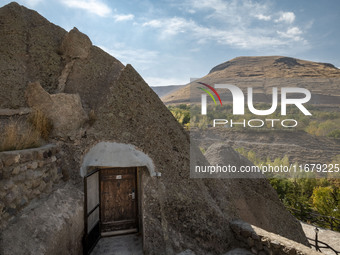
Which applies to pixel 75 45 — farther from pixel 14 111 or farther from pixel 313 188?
pixel 313 188

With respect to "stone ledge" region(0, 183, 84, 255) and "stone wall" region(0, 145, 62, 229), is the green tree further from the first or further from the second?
"stone wall" region(0, 145, 62, 229)

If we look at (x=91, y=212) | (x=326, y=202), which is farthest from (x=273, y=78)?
(x=91, y=212)

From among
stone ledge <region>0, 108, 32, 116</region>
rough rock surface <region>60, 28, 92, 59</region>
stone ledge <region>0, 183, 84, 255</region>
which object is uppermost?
rough rock surface <region>60, 28, 92, 59</region>

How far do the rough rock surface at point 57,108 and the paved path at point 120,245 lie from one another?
2.88 metres

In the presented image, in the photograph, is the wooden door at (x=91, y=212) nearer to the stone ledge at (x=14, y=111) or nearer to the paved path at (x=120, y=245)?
the paved path at (x=120, y=245)

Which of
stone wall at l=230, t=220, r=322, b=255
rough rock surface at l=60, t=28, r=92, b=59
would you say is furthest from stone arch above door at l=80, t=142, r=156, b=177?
rough rock surface at l=60, t=28, r=92, b=59

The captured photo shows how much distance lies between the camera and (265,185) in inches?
326

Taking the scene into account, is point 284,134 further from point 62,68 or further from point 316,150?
point 62,68

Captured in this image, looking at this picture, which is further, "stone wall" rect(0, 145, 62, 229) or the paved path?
the paved path

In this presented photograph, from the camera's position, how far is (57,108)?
5.43 meters

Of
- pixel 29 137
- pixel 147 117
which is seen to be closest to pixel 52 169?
pixel 29 137

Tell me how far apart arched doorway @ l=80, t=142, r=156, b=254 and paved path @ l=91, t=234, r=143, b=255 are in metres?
0.17

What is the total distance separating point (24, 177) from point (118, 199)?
10.1 feet

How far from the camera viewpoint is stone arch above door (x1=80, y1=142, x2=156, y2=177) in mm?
5238
